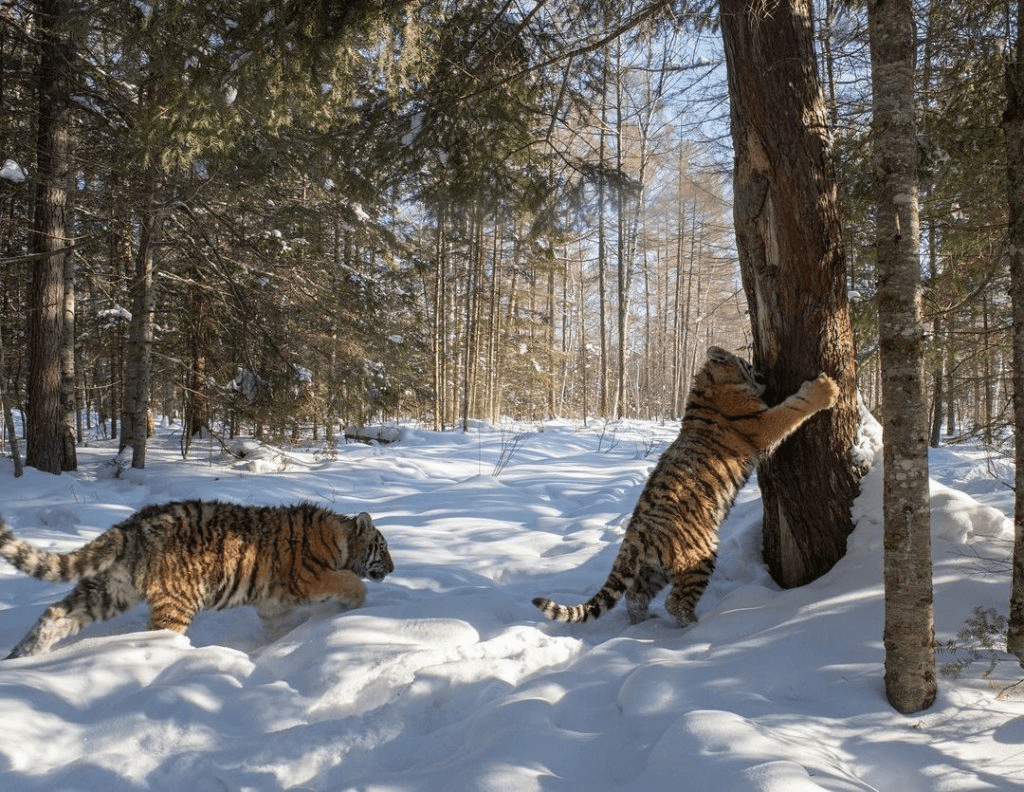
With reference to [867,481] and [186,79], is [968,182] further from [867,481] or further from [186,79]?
[186,79]

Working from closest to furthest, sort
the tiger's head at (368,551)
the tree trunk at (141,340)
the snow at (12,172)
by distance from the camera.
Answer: the tiger's head at (368,551) → the snow at (12,172) → the tree trunk at (141,340)

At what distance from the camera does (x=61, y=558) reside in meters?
4.08

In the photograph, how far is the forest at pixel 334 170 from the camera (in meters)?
4.97

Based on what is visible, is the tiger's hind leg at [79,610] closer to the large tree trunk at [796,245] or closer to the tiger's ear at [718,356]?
the tiger's ear at [718,356]

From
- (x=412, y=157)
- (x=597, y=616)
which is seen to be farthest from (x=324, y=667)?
(x=412, y=157)

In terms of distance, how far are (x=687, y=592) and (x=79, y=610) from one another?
4.01m

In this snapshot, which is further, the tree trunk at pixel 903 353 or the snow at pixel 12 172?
the snow at pixel 12 172

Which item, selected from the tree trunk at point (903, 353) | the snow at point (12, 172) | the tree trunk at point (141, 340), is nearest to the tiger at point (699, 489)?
the tree trunk at point (903, 353)

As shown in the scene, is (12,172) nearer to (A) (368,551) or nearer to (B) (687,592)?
(A) (368,551)

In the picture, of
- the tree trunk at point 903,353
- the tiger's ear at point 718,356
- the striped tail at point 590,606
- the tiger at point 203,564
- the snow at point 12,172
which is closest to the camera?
the tree trunk at point 903,353

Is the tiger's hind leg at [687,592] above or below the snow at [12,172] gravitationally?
below

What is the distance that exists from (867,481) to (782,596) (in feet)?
3.38

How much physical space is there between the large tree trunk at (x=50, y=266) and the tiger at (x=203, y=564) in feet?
24.7

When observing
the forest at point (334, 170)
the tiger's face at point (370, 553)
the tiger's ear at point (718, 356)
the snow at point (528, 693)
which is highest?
the forest at point (334, 170)
